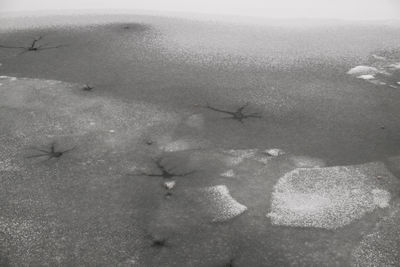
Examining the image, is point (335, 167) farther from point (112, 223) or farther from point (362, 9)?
point (362, 9)

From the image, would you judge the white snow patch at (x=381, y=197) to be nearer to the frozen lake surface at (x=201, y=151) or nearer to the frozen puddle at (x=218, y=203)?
the frozen lake surface at (x=201, y=151)

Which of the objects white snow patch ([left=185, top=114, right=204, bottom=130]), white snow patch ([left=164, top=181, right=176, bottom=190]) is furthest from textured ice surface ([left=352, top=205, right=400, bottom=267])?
white snow patch ([left=185, top=114, right=204, bottom=130])

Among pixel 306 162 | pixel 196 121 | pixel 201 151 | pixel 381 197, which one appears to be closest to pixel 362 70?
pixel 306 162

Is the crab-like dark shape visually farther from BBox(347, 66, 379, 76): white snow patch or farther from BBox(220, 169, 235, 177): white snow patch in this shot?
BBox(347, 66, 379, 76): white snow patch

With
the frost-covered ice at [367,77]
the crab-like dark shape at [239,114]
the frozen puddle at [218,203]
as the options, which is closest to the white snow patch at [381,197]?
the frozen puddle at [218,203]

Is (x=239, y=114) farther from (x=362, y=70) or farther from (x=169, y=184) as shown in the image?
(x=362, y=70)

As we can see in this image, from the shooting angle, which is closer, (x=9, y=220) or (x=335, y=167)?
(x=9, y=220)

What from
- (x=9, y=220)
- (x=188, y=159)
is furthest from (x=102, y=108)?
(x=9, y=220)
